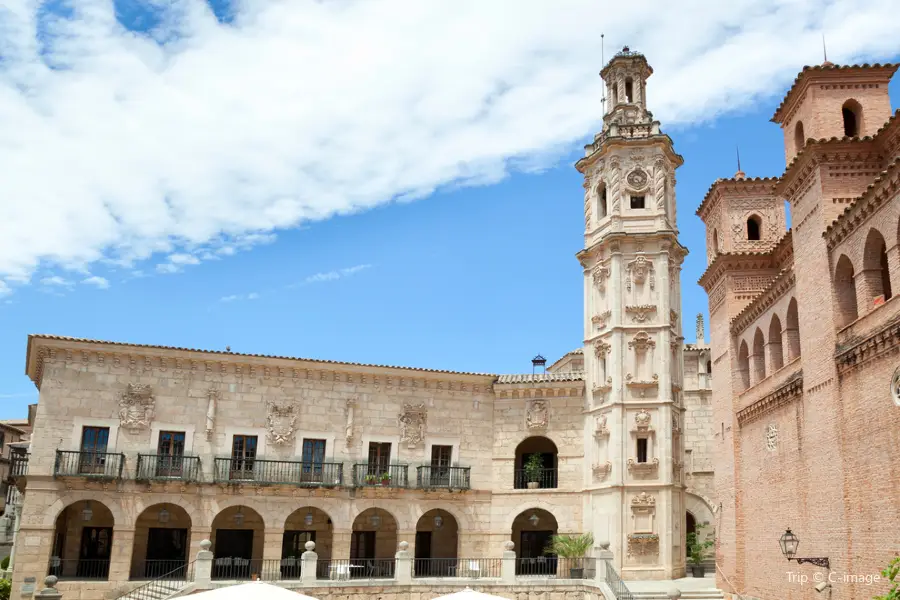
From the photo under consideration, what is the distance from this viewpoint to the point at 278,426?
97.2ft

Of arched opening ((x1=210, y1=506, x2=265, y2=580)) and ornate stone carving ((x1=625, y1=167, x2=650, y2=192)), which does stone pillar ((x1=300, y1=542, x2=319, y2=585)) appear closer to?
arched opening ((x1=210, y1=506, x2=265, y2=580))

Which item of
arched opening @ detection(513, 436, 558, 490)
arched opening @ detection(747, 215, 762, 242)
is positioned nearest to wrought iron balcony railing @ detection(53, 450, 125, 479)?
arched opening @ detection(513, 436, 558, 490)

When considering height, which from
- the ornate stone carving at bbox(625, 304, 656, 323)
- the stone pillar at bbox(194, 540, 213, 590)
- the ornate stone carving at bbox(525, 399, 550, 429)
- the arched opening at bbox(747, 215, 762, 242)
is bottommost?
the stone pillar at bbox(194, 540, 213, 590)

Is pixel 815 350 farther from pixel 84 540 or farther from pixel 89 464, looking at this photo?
pixel 84 540

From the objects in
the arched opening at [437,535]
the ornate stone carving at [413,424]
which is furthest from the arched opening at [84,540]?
the arched opening at [437,535]

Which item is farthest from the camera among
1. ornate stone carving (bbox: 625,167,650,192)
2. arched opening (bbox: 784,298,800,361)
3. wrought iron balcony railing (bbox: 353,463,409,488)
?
ornate stone carving (bbox: 625,167,650,192)

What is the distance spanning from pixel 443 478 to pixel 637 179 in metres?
13.6

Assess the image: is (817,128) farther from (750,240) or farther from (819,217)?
(750,240)

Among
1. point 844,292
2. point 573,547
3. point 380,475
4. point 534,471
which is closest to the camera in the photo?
point 844,292

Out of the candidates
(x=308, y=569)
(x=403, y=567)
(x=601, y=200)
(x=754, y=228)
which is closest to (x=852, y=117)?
(x=754, y=228)

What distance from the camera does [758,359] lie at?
22.7m

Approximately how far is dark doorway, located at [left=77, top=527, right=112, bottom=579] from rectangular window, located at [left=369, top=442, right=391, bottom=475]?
31.3 ft

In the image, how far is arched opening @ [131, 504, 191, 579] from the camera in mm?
28609

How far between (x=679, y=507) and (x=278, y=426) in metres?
14.6
